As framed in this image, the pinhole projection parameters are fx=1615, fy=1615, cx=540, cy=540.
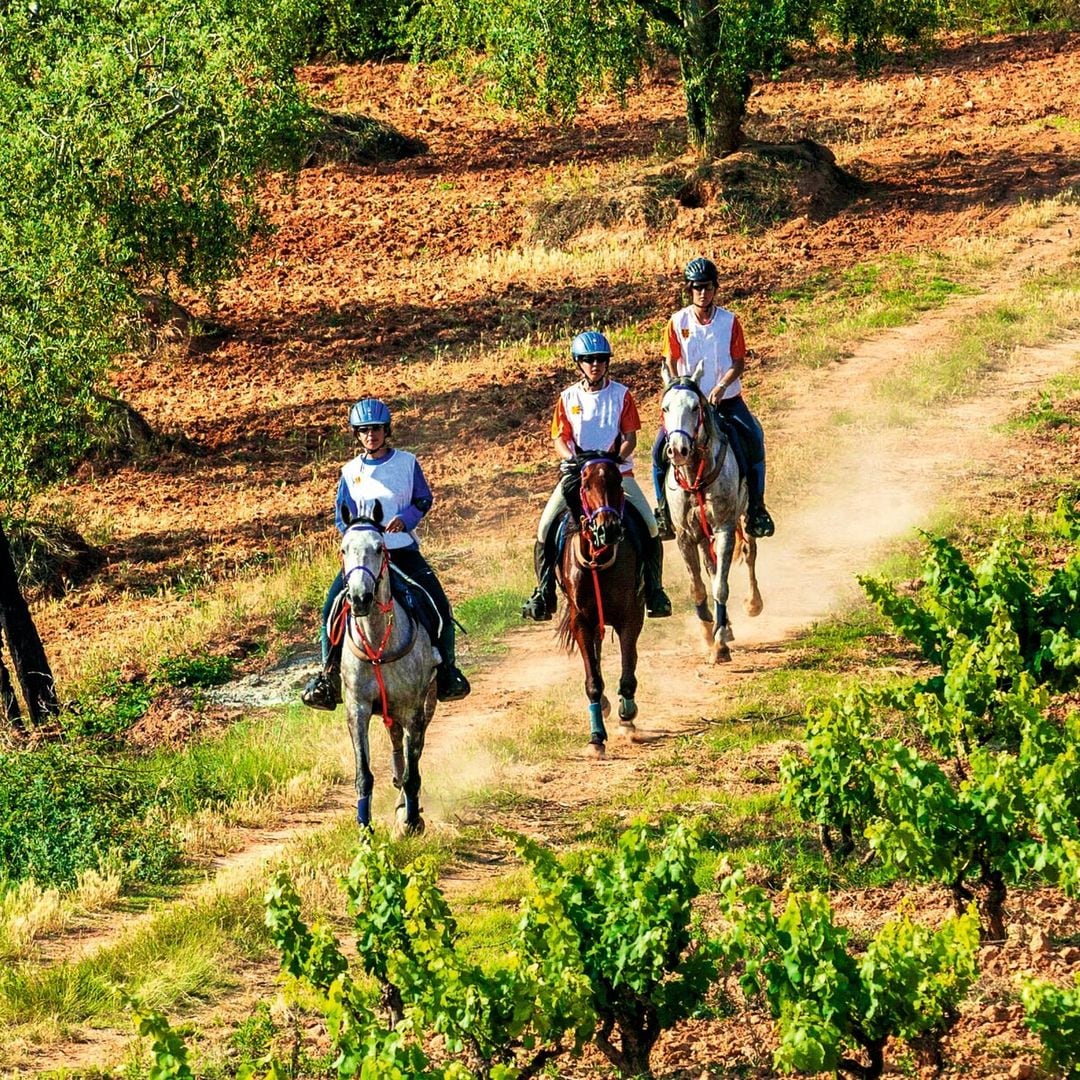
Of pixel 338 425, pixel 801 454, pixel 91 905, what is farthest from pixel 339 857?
pixel 338 425

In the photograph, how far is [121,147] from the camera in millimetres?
23125

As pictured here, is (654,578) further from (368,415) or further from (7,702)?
(7,702)

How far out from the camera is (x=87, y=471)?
26156mm

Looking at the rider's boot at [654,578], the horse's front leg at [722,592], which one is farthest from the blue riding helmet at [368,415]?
the horse's front leg at [722,592]

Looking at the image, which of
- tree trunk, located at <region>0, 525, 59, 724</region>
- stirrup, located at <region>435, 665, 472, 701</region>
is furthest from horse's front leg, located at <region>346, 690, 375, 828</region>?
tree trunk, located at <region>0, 525, 59, 724</region>

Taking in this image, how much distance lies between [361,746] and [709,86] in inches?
816

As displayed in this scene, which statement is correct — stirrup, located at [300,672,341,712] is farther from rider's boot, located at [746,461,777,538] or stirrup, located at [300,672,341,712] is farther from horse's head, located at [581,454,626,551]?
rider's boot, located at [746,461,777,538]

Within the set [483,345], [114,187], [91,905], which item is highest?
[114,187]

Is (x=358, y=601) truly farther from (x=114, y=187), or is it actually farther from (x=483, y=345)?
(x=483, y=345)

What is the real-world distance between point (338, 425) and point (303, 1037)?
1752 cm

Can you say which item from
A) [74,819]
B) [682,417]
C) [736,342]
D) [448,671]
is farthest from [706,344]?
[74,819]

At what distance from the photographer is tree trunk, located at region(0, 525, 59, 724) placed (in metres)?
16.8

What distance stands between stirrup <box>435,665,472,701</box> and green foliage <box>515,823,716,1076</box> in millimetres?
3450

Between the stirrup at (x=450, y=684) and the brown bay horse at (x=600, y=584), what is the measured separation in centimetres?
134
